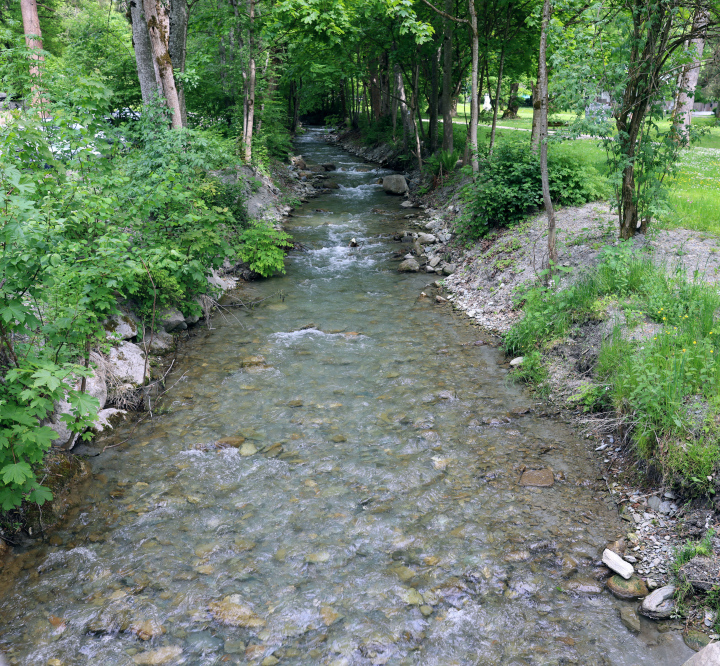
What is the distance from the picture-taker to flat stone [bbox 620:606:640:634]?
3826mm

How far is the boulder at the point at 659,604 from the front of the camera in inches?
152

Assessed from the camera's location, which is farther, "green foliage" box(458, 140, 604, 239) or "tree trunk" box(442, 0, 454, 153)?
"tree trunk" box(442, 0, 454, 153)

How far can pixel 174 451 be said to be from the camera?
5.93m

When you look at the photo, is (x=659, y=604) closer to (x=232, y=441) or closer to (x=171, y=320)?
(x=232, y=441)

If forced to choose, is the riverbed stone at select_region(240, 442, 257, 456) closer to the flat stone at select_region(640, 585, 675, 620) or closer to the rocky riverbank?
the rocky riverbank

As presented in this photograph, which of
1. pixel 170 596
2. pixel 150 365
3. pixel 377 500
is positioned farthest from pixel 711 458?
pixel 150 365

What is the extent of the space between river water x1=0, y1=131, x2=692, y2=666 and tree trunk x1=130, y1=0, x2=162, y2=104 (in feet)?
17.7

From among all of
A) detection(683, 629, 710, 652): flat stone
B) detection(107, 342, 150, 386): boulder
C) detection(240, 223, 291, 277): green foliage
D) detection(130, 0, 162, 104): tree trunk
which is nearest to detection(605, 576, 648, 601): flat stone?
detection(683, 629, 710, 652): flat stone

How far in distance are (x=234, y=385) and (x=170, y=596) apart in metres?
3.50

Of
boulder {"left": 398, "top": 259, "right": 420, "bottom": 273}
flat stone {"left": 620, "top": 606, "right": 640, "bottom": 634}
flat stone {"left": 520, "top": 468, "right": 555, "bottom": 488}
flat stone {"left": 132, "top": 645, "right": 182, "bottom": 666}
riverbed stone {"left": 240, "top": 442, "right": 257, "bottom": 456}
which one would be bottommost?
Result: flat stone {"left": 620, "top": 606, "right": 640, "bottom": 634}

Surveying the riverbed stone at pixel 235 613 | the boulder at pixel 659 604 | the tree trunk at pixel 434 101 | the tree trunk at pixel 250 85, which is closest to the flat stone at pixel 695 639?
the boulder at pixel 659 604

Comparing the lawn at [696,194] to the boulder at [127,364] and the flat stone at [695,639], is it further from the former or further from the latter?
the boulder at [127,364]

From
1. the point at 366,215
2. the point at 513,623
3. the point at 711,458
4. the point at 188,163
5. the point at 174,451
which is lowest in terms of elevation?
the point at 513,623

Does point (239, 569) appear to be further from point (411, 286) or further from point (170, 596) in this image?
point (411, 286)
